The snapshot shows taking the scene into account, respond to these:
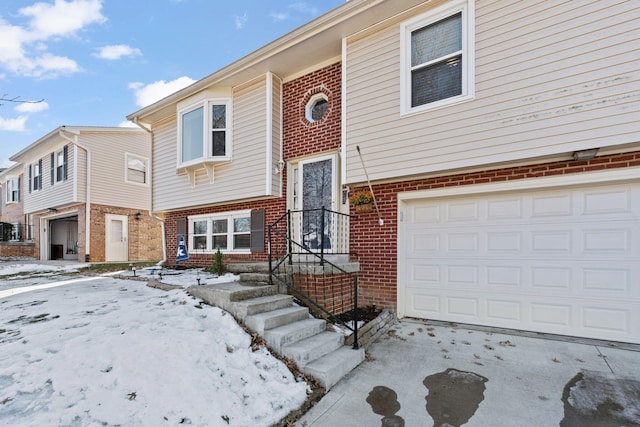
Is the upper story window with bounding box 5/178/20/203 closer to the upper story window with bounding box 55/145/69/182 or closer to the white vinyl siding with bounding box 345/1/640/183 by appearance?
the upper story window with bounding box 55/145/69/182

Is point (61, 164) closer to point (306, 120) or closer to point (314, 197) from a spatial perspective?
point (306, 120)

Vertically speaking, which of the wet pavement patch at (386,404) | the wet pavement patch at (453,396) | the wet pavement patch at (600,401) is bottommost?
the wet pavement patch at (386,404)

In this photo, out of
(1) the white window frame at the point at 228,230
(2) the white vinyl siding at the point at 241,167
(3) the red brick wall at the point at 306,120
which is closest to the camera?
(3) the red brick wall at the point at 306,120

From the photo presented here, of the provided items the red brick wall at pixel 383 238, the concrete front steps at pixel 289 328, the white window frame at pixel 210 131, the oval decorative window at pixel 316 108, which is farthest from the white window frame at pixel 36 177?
the red brick wall at pixel 383 238

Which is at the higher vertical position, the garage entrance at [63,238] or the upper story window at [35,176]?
the upper story window at [35,176]

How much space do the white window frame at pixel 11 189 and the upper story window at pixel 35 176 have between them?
4095 millimetres

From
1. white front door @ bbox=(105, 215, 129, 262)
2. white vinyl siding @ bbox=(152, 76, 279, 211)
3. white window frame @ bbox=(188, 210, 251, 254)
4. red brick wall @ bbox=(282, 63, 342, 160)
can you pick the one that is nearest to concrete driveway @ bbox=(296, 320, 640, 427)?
red brick wall @ bbox=(282, 63, 342, 160)

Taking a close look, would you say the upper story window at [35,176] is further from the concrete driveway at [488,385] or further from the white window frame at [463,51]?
the concrete driveway at [488,385]

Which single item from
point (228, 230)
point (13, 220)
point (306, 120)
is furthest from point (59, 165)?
point (306, 120)

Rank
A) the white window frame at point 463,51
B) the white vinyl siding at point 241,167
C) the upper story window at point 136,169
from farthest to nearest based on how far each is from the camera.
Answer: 1. the upper story window at point 136,169
2. the white vinyl siding at point 241,167
3. the white window frame at point 463,51

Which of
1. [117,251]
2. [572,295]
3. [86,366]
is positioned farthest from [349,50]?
[117,251]

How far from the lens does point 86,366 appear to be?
266 centimetres

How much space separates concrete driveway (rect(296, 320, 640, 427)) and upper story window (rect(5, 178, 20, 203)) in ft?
76.6

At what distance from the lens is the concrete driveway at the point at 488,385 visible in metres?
2.74
